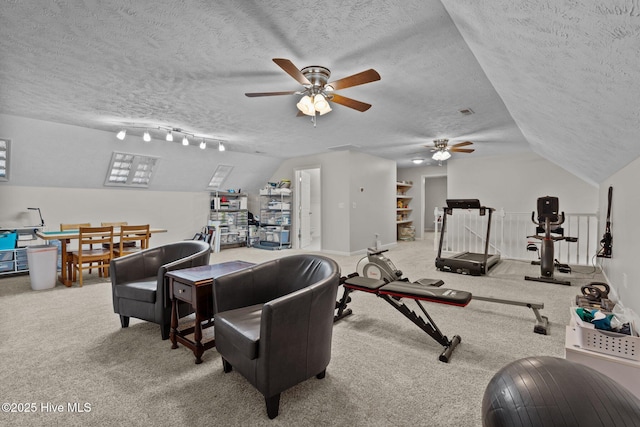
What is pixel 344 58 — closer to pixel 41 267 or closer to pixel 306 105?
pixel 306 105

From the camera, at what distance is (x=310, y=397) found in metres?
1.79

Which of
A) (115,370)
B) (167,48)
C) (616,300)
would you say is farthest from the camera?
(616,300)

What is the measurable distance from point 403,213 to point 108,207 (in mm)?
8249

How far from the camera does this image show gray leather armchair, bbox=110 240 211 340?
2.52m

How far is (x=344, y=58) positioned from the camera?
2678mm

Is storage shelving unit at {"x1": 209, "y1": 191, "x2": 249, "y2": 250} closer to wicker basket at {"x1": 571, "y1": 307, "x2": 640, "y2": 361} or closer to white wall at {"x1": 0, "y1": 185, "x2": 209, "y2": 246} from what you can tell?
white wall at {"x1": 0, "y1": 185, "x2": 209, "y2": 246}

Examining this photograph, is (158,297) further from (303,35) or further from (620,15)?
(620,15)

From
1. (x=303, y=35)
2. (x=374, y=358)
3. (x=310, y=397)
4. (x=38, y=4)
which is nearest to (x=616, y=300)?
(x=374, y=358)

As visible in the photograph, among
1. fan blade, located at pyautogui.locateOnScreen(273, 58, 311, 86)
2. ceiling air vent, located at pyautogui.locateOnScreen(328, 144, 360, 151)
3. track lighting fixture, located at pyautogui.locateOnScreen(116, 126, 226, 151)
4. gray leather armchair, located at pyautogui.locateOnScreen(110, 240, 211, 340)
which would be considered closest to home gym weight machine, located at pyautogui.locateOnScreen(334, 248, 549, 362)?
gray leather armchair, located at pyautogui.locateOnScreen(110, 240, 211, 340)

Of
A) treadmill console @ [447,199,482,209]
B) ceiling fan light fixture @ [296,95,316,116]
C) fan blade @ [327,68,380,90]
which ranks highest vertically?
fan blade @ [327,68,380,90]

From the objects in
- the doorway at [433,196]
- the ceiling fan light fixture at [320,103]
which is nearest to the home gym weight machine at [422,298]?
the ceiling fan light fixture at [320,103]

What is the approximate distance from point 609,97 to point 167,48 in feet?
10.0

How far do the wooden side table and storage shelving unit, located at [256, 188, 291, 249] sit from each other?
5340 mm

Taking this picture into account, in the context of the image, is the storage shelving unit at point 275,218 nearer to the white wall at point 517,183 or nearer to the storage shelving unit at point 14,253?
the white wall at point 517,183
